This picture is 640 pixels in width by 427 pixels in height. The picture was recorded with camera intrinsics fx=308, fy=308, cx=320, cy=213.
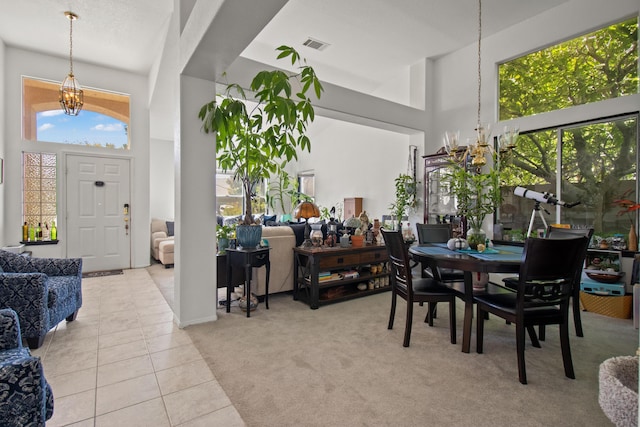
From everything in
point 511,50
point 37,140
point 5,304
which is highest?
point 511,50

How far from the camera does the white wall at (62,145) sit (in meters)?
4.58

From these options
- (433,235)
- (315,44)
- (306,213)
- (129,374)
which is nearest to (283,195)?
(315,44)

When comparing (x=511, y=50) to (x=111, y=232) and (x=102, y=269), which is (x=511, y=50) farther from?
(x=102, y=269)

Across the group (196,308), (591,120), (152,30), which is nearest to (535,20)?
(591,120)

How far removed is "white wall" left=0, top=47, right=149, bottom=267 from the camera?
458 cm

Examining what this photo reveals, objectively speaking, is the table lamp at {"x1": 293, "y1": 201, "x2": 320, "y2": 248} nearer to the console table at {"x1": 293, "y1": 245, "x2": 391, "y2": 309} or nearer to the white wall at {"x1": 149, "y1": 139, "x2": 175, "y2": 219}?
the console table at {"x1": 293, "y1": 245, "x2": 391, "y2": 309}

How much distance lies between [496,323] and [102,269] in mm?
6088

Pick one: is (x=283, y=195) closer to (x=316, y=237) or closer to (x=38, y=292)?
(x=316, y=237)

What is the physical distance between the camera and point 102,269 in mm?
5434

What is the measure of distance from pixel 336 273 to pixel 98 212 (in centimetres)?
442

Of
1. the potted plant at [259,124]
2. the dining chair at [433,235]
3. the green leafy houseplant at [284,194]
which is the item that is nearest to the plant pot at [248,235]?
the potted plant at [259,124]

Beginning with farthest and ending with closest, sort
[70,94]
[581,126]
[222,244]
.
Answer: [581,126], [70,94], [222,244]

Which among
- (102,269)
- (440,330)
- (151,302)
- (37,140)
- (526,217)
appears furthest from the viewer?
(102,269)

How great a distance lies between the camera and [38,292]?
2.47 metres
